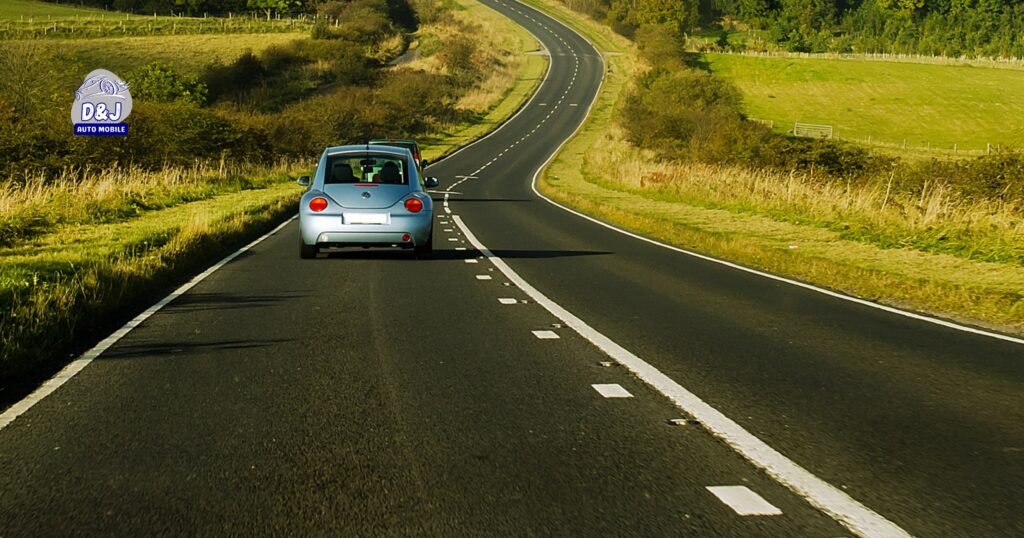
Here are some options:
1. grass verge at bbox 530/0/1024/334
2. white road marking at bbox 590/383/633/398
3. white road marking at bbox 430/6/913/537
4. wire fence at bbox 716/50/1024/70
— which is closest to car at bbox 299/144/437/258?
grass verge at bbox 530/0/1024/334

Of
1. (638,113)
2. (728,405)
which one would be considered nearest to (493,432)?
(728,405)

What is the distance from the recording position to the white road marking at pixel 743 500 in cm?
446

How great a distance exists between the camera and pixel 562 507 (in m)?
4.48

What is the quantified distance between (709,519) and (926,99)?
99.1 meters

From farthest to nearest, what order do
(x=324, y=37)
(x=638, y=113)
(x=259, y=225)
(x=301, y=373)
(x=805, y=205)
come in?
(x=324, y=37), (x=638, y=113), (x=805, y=205), (x=259, y=225), (x=301, y=373)

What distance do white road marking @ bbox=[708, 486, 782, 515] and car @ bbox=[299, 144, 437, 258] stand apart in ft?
35.3

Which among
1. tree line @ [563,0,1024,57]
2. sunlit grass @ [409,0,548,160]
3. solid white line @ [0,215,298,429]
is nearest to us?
solid white line @ [0,215,298,429]

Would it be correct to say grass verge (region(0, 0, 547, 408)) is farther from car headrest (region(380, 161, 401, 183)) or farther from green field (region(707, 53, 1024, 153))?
green field (region(707, 53, 1024, 153))

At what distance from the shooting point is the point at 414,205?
599 inches

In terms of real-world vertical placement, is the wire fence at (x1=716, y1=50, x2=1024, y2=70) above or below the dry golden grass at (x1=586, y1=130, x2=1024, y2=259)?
above

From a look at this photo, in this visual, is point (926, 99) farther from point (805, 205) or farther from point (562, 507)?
point (562, 507)

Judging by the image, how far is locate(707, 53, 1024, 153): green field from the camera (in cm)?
7950

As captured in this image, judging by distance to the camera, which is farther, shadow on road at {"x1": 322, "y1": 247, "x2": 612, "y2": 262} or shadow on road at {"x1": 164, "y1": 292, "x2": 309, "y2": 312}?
shadow on road at {"x1": 322, "y1": 247, "x2": 612, "y2": 262}

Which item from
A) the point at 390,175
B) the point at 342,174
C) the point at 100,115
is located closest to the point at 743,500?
the point at 390,175
